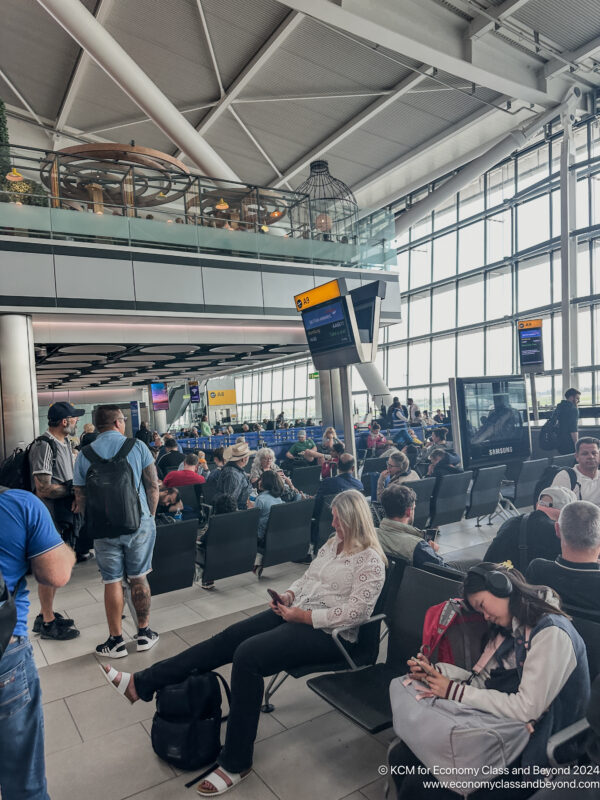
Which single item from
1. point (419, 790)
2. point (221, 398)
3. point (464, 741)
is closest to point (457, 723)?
point (464, 741)

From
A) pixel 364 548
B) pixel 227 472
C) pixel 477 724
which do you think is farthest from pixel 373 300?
pixel 477 724

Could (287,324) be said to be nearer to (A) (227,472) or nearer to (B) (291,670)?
(A) (227,472)

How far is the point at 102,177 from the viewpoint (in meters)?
11.5

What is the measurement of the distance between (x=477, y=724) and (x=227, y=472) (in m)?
4.12

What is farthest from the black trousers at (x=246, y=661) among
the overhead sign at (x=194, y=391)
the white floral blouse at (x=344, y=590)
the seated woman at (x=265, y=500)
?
the overhead sign at (x=194, y=391)

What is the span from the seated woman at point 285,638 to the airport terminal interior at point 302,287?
4.0 inches

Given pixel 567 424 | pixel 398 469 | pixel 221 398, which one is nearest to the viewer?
pixel 398 469

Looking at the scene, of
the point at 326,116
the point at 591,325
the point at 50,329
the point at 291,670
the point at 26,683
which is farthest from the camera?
the point at 326,116

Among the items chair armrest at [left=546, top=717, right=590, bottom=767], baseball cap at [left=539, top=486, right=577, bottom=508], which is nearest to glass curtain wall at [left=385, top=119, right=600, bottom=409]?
baseball cap at [left=539, top=486, right=577, bottom=508]

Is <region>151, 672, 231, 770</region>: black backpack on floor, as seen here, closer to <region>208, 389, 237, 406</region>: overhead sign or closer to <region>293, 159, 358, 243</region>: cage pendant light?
<region>293, 159, 358, 243</region>: cage pendant light

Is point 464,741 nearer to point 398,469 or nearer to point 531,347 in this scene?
point 398,469

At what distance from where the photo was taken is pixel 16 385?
9844 millimetres

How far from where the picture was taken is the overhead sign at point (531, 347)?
406 inches

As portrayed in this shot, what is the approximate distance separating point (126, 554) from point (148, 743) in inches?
52.5
